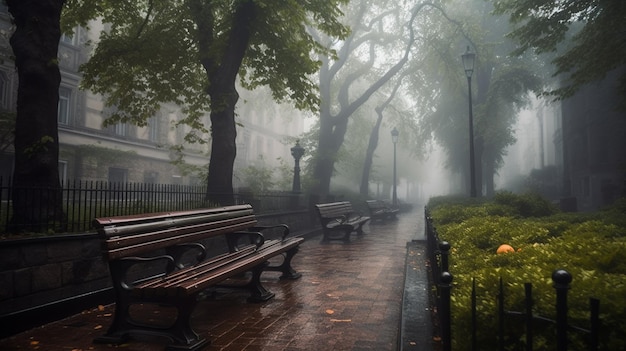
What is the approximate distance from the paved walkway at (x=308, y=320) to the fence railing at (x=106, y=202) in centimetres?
128

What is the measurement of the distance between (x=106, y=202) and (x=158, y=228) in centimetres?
308

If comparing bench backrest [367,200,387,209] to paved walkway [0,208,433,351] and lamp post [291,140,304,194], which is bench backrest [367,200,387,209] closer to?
lamp post [291,140,304,194]

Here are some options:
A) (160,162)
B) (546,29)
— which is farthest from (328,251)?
(160,162)

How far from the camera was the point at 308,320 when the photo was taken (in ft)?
14.8

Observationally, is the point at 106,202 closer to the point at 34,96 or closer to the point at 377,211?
the point at 34,96

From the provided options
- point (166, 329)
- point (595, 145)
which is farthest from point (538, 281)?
point (595, 145)

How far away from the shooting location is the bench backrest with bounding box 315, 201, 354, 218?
11514 millimetres

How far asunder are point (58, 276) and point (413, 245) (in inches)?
268

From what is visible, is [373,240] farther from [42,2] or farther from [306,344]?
[42,2]

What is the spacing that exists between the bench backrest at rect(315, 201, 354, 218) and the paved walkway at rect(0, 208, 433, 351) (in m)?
4.41

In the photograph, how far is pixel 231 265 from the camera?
4.66m

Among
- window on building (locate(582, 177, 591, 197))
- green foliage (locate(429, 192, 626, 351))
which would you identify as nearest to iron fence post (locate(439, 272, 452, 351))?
green foliage (locate(429, 192, 626, 351))

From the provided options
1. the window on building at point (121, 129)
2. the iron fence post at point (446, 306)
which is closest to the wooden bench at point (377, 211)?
the iron fence post at point (446, 306)

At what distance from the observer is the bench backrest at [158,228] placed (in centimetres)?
368
